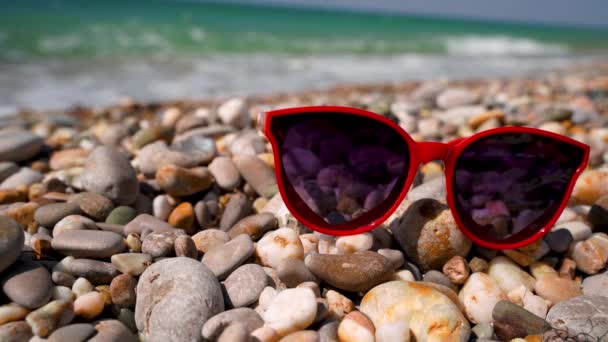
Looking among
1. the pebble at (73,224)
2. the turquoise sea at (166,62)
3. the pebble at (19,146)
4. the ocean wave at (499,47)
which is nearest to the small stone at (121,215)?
the pebble at (73,224)

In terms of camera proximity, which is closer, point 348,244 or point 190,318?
point 190,318

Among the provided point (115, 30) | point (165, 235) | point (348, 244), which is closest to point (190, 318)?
point (165, 235)

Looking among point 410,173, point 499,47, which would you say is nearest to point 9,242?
point 410,173

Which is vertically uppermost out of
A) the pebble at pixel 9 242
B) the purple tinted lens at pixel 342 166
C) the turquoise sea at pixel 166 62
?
the purple tinted lens at pixel 342 166

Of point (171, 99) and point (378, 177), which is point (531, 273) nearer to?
point (378, 177)

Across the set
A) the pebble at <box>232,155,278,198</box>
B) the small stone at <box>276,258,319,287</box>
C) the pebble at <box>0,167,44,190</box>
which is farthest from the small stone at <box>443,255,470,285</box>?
the pebble at <box>0,167,44,190</box>

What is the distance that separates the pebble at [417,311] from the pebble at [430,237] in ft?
0.82

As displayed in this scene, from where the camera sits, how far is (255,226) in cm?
191

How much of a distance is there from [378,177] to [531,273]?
2.39 feet

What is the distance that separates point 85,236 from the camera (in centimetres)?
165

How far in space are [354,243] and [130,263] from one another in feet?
2.74

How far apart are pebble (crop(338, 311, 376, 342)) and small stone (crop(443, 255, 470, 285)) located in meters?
0.48

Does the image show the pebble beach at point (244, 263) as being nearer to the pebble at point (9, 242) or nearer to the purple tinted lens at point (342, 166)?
the pebble at point (9, 242)

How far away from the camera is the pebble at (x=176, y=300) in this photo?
1.33 m
